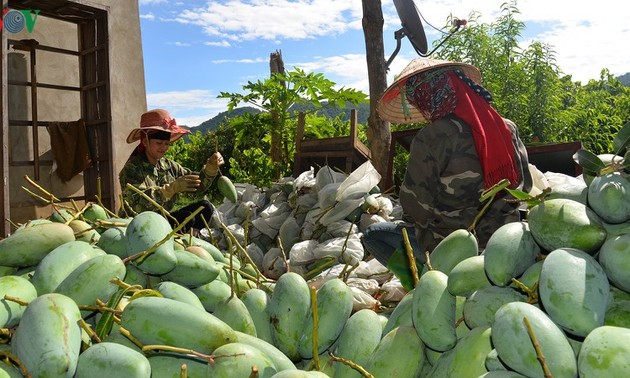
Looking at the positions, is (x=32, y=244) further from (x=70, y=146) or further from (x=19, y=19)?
(x=19, y=19)

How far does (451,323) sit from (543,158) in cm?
378

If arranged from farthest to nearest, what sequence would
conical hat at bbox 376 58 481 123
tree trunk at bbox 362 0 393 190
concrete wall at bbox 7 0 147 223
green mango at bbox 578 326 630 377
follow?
concrete wall at bbox 7 0 147 223, tree trunk at bbox 362 0 393 190, conical hat at bbox 376 58 481 123, green mango at bbox 578 326 630 377

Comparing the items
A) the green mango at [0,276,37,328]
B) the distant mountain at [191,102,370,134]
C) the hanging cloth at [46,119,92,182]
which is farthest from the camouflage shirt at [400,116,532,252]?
the hanging cloth at [46,119,92,182]

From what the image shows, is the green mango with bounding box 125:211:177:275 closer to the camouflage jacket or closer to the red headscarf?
the red headscarf

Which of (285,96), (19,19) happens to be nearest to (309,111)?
(285,96)

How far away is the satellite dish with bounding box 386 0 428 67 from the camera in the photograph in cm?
536

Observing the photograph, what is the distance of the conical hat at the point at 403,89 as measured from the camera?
3146mm

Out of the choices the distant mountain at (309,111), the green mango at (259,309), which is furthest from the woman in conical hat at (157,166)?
the green mango at (259,309)

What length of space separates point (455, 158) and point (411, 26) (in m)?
2.85

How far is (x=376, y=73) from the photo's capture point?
583 centimetres

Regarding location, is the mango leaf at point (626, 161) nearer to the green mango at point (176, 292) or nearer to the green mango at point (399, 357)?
the green mango at point (399, 357)

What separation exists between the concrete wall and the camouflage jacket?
1447 millimetres

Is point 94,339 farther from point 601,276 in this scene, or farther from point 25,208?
point 25,208

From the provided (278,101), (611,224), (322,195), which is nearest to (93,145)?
(278,101)
